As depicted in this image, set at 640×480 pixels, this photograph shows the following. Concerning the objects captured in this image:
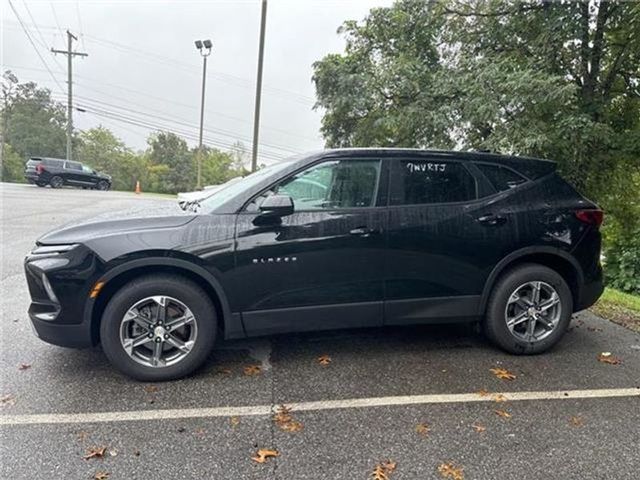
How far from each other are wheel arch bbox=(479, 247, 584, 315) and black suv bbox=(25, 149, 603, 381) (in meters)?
0.01

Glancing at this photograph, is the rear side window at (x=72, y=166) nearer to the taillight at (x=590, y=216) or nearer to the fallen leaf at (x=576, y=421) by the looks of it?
the taillight at (x=590, y=216)

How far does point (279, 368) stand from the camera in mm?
3324

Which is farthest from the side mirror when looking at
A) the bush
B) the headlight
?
the bush

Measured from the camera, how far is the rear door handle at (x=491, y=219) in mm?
3510

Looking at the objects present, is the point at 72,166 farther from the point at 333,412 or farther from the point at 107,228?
the point at 333,412

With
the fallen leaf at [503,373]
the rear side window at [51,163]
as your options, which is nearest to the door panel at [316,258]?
the fallen leaf at [503,373]

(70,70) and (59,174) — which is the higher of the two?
(70,70)

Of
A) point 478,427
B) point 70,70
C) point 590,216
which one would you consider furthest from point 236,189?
point 70,70

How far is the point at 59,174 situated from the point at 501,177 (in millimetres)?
26682

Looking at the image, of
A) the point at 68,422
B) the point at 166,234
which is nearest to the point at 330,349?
the point at 166,234

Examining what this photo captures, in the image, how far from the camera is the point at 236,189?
11.1 feet

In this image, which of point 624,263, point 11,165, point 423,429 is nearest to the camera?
point 423,429

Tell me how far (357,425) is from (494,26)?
797cm

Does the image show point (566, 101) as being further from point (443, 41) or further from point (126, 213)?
point (126, 213)
